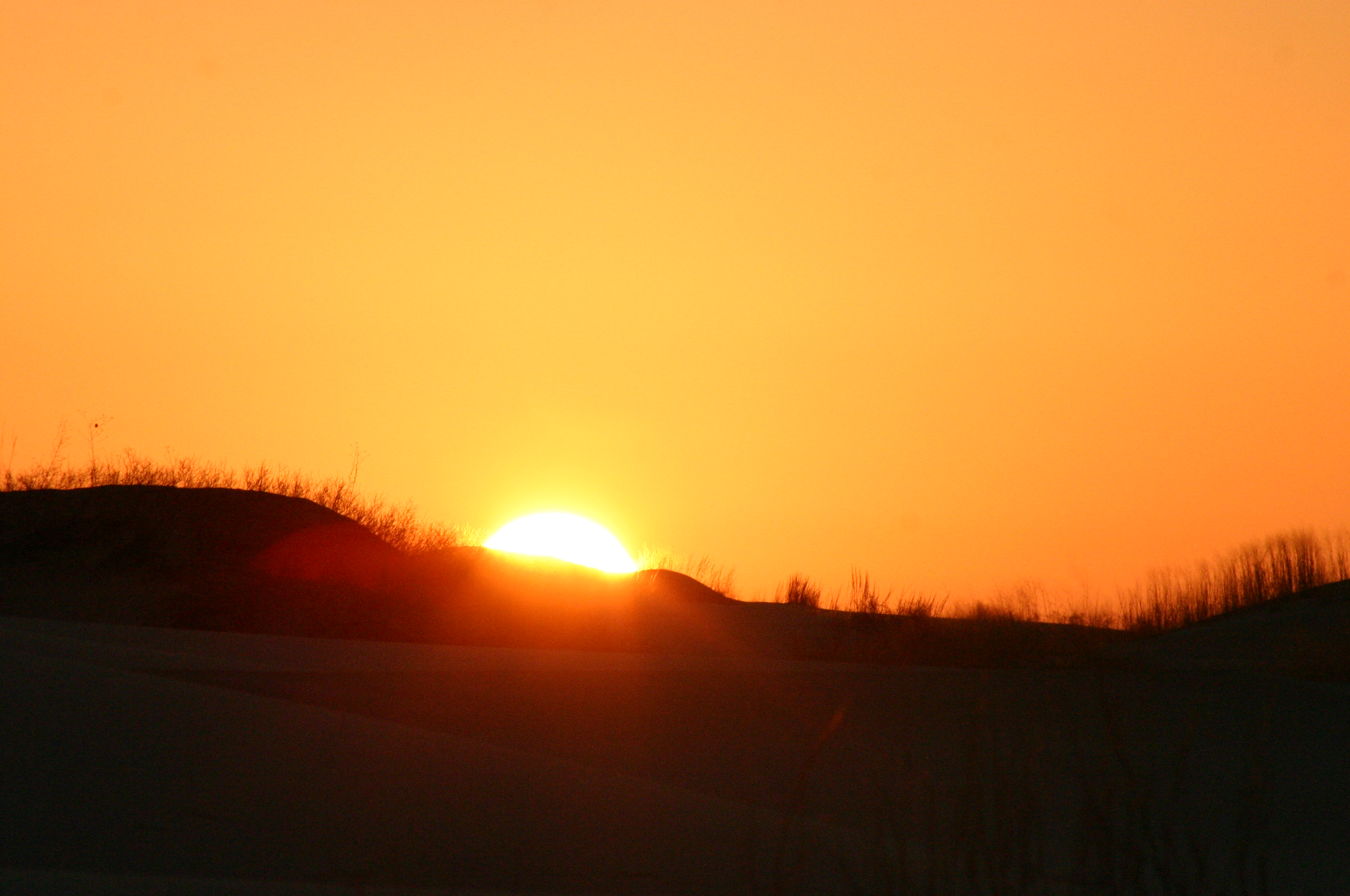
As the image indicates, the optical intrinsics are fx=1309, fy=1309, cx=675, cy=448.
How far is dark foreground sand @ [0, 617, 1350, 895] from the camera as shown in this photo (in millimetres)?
4359

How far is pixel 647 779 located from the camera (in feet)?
23.4

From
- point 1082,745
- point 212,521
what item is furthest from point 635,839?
point 212,521

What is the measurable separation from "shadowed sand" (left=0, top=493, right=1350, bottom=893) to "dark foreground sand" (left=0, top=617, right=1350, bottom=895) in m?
0.02

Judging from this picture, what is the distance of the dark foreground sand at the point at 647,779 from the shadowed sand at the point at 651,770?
0.02 metres

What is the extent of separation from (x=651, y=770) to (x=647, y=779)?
1.27 ft

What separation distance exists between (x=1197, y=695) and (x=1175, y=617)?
1025 cm

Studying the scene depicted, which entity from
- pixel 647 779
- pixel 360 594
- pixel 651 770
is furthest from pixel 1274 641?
pixel 360 594

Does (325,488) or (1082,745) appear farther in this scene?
(325,488)

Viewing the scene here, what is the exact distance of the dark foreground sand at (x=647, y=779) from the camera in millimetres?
4359

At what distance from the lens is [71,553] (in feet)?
70.9

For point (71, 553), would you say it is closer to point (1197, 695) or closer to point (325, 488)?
point (325, 488)

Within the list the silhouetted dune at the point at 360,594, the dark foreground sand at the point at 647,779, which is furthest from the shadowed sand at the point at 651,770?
the silhouetted dune at the point at 360,594

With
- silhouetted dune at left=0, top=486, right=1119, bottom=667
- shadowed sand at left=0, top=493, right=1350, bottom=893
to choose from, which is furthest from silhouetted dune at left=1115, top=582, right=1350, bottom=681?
silhouetted dune at left=0, top=486, right=1119, bottom=667

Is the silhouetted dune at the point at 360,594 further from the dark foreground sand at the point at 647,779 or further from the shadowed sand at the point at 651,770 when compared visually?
the dark foreground sand at the point at 647,779
